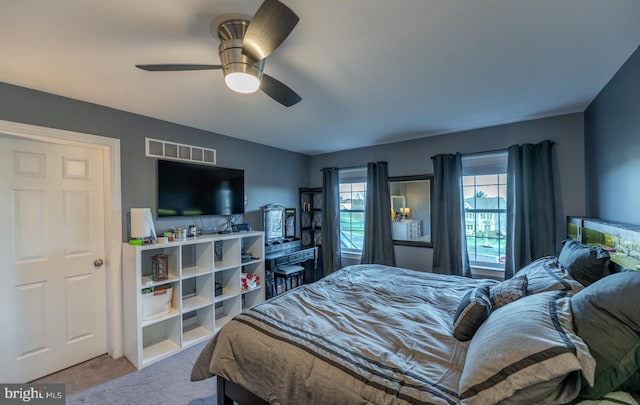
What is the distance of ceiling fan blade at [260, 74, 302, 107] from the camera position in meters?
1.70

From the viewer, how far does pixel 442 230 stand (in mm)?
3590

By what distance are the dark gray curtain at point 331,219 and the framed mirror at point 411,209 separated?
934 mm

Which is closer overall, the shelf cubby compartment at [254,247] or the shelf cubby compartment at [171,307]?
the shelf cubby compartment at [171,307]

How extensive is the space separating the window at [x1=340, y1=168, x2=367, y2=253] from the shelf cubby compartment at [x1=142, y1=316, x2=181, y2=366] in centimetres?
273

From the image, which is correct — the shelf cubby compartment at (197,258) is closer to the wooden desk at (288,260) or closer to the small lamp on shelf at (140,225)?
the small lamp on shelf at (140,225)

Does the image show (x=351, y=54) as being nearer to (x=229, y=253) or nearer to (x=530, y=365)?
(x=530, y=365)

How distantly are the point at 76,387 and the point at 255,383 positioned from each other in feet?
6.06

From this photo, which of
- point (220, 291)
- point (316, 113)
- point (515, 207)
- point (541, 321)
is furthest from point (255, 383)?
point (515, 207)

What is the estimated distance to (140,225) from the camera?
100 inches

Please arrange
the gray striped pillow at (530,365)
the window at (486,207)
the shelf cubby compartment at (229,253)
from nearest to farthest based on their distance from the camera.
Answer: the gray striped pillow at (530,365) < the shelf cubby compartment at (229,253) < the window at (486,207)

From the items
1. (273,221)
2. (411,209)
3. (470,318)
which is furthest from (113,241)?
(411,209)

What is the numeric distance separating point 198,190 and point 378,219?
2.57 meters

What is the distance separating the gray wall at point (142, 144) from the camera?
2.18 metres

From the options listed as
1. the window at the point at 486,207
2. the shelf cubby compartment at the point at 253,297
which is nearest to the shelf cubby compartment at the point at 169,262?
the shelf cubby compartment at the point at 253,297
